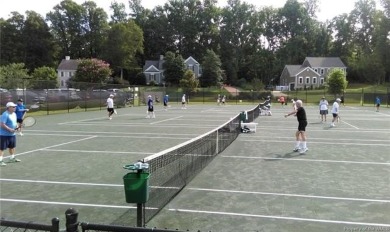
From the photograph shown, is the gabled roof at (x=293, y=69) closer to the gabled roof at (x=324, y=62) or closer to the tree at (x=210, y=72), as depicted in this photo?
the gabled roof at (x=324, y=62)

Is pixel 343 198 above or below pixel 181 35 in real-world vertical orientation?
below

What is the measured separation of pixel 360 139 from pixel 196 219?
46.5ft

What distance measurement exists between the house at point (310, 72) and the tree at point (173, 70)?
28528 mm

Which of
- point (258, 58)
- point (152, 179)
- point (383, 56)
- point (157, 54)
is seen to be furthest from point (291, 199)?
point (157, 54)

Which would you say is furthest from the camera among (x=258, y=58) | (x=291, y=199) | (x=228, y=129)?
(x=258, y=58)

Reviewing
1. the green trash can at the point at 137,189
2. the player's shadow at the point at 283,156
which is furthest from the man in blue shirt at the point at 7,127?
the player's shadow at the point at 283,156

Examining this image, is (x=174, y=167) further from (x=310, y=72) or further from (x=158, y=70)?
(x=310, y=72)

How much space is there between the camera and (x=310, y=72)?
102750 mm

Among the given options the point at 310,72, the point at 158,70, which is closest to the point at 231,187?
the point at 158,70

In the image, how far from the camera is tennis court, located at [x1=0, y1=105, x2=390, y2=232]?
7145mm

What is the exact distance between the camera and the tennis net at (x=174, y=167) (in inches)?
290

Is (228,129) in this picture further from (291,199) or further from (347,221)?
(347,221)

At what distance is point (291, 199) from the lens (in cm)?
848

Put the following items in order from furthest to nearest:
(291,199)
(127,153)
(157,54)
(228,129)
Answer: (157,54) → (228,129) → (127,153) → (291,199)
